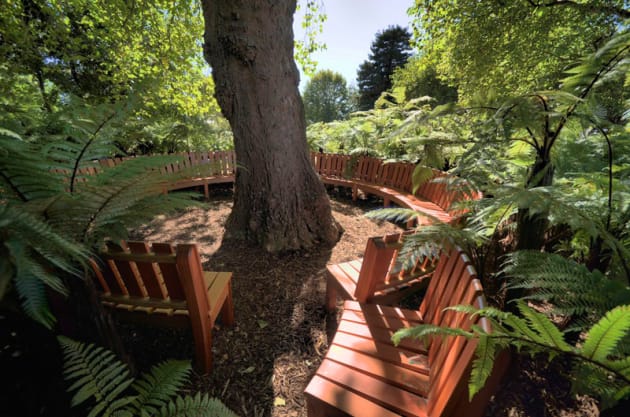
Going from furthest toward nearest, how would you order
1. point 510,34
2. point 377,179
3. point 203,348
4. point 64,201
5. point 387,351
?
point 510,34 < point 377,179 < point 203,348 < point 387,351 < point 64,201

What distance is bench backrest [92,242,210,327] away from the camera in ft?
4.92

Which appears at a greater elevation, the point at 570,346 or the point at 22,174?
the point at 22,174

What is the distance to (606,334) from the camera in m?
0.65

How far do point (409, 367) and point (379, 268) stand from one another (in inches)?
24.7

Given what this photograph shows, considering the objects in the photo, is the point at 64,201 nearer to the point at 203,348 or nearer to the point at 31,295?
the point at 31,295

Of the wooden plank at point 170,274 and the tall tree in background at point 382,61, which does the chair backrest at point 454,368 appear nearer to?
the wooden plank at point 170,274

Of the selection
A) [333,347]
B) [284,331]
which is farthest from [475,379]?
[284,331]

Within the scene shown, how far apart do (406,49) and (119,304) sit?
112 feet

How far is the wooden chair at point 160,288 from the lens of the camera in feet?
4.94

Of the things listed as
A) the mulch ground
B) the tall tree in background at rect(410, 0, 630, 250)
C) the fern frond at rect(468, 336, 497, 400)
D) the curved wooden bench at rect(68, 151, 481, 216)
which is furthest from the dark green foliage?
the curved wooden bench at rect(68, 151, 481, 216)

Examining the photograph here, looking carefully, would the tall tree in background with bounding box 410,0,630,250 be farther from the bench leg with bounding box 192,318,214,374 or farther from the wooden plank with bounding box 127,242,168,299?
the bench leg with bounding box 192,318,214,374

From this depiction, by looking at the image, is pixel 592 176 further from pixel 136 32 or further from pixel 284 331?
pixel 136 32

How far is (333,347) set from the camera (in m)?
1.58

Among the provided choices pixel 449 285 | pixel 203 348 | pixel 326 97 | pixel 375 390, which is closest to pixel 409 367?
pixel 375 390
